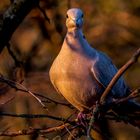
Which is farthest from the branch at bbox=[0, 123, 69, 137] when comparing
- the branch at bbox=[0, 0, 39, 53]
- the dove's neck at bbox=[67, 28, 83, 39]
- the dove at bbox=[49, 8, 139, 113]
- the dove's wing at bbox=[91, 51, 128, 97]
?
the branch at bbox=[0, 0, 39, 53]

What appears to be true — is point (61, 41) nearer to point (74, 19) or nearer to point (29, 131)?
point (74, 19)

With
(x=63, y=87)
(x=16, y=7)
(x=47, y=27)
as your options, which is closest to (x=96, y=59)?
(x=63, y=87)

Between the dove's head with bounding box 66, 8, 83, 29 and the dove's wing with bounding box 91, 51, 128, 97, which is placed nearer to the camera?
the dove's head with bounding box 66, 8, 83, 29

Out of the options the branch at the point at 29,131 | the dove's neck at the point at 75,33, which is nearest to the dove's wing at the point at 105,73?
the dove's neck at the point at 75,33

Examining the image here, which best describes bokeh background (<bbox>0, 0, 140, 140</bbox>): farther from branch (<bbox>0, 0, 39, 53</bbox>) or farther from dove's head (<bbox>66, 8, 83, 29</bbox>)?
dove's head (<bbox>66, 8, 83, 29</bbox>)

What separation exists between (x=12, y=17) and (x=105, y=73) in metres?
0.75

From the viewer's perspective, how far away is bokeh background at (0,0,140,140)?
6703 millimetres

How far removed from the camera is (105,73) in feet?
14.5

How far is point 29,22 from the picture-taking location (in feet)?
24.7

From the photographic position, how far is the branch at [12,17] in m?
4.55

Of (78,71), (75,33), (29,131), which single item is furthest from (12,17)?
(29,131)

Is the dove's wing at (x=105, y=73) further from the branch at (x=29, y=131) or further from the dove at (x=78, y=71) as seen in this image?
the branch at (x=29, y=131)

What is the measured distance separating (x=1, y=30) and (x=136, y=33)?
10.7 feet

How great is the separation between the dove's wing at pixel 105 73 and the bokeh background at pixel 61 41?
6.38 ft
